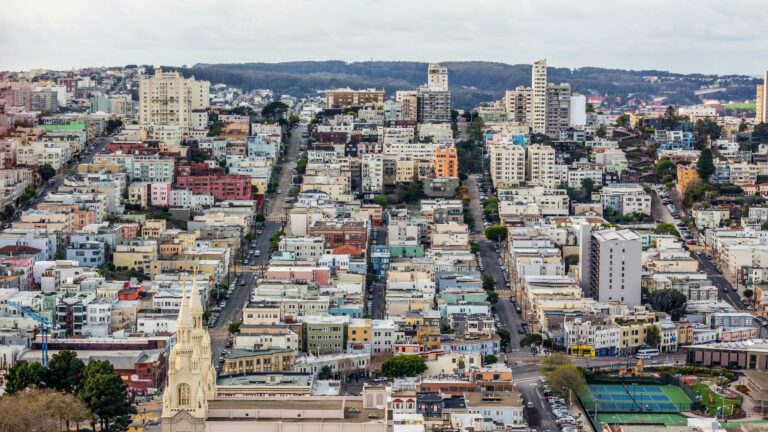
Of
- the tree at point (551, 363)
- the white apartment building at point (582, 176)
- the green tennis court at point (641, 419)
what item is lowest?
the green tennis court at point (641, 419)

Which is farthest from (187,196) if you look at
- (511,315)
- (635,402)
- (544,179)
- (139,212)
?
(635,402)

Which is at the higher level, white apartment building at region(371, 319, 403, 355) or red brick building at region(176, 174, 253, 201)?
red brick building at region(176, 174, 253, 201)

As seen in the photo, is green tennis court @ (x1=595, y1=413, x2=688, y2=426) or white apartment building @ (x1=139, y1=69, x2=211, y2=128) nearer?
green tennis court @ (x1=595, y1=413, x2=688, y2=426)

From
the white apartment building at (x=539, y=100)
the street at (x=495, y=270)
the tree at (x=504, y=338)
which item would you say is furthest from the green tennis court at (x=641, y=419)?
the white apartment building at (x=539, y=100)

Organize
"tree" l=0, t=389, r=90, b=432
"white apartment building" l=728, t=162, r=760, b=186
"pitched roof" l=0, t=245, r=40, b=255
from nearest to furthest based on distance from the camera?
1. "tree" l=0, t=389, r=90, b=432
2. "pitched roof" l=0, t=245, r=40, b=255
3. "white apartment building" l=728, t=162, r=760, b=186

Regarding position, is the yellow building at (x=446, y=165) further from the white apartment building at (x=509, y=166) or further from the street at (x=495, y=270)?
the white apartment building at (x=509, y=166)

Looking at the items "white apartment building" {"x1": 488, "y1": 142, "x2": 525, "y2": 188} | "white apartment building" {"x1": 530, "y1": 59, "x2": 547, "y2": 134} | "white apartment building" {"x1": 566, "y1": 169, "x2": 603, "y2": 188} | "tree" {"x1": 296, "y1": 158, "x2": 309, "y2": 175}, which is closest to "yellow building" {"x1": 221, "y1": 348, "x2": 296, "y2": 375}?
"white apartment building" {"x1": 488, "y1": 142, "x2": 525, "y2": 188}

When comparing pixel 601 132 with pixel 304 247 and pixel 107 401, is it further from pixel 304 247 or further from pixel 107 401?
pixel 107 401

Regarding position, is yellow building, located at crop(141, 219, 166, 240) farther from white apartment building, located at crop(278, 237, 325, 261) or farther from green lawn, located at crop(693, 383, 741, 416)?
green lawn, located at crop(693, 383, 741, 416)
